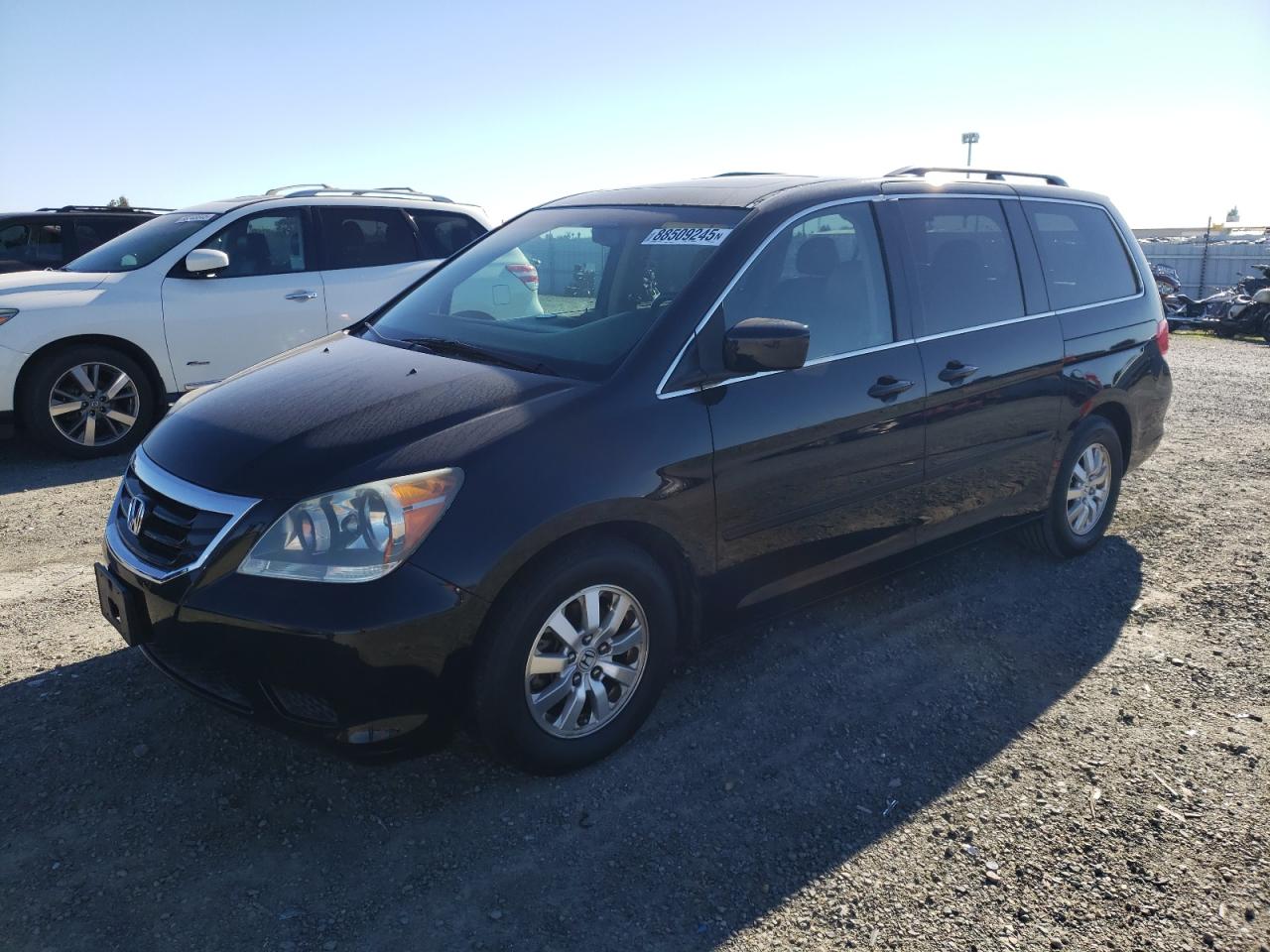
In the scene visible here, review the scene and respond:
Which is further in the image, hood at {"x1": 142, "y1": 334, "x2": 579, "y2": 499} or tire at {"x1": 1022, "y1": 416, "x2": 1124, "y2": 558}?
tire at {"x1": 1022, "y1": 416, "x2": 1124, "y2": 558}

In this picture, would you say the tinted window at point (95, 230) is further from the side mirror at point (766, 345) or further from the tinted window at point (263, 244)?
the side mirror at point (766, 345)

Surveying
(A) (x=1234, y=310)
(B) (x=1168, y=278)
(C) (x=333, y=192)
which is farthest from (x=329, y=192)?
(B) (x=1168, y=278)

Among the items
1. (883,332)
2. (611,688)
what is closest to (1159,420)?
(883,332)

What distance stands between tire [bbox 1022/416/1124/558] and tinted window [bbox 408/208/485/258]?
5.40 meters

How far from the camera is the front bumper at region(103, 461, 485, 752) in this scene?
2.72 metres

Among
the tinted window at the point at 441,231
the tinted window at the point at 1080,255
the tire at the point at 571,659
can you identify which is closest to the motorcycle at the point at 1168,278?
the tinted window at the point at 441,231

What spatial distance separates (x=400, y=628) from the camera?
273cm

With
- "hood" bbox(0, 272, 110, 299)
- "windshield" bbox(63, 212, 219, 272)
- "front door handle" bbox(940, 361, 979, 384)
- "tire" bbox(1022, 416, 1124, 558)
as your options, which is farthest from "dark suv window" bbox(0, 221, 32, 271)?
"tire" bbox(1022, 416, 1124, 558)

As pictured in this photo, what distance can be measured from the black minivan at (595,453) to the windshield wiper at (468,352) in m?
0.02

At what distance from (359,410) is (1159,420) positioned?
4581 mm

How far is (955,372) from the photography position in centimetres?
A: 421

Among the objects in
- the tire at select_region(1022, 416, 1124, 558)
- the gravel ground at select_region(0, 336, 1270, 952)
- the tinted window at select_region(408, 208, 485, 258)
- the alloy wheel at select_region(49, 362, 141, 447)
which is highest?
the tinted window at select_region(408, 208, 485, 258)

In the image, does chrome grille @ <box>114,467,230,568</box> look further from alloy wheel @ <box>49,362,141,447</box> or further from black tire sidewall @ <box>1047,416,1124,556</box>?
alloy wheel @ <box>49,362,141,447</box>

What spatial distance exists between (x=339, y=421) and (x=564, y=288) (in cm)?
129
